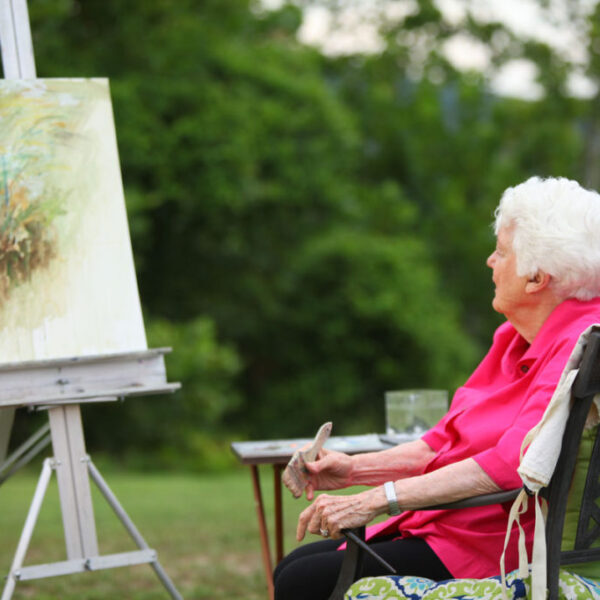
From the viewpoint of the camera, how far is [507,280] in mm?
1870

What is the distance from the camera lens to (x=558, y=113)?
50.7 ft

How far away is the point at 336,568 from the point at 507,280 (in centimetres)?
70

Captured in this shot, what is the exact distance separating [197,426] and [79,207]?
355 inches

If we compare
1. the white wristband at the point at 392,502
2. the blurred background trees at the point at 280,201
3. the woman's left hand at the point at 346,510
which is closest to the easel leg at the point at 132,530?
the woman's left hand at the point at 346,510

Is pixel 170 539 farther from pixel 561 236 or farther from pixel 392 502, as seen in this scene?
pixel 561 236

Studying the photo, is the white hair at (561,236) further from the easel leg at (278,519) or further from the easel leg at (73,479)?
the easel leg at (73,479)

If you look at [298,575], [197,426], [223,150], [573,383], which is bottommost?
[197,426]

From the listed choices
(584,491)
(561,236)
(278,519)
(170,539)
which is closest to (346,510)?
(584,491)

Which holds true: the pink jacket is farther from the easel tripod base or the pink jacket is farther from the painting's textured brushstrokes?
the painting's textured brushstrokes

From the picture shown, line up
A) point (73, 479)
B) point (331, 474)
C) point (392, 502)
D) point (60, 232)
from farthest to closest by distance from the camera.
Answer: point (60, 232), point (73, 479), point (331, 474), point (392, 502)

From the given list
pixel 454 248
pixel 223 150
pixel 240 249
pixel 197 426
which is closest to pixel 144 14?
pixel 223 150

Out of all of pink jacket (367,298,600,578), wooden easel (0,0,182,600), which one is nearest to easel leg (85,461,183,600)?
wooden easel (0,0,182,600)

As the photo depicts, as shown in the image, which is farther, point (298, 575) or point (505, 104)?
point (505, 104)

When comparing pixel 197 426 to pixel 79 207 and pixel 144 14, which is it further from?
pixel 79 207
